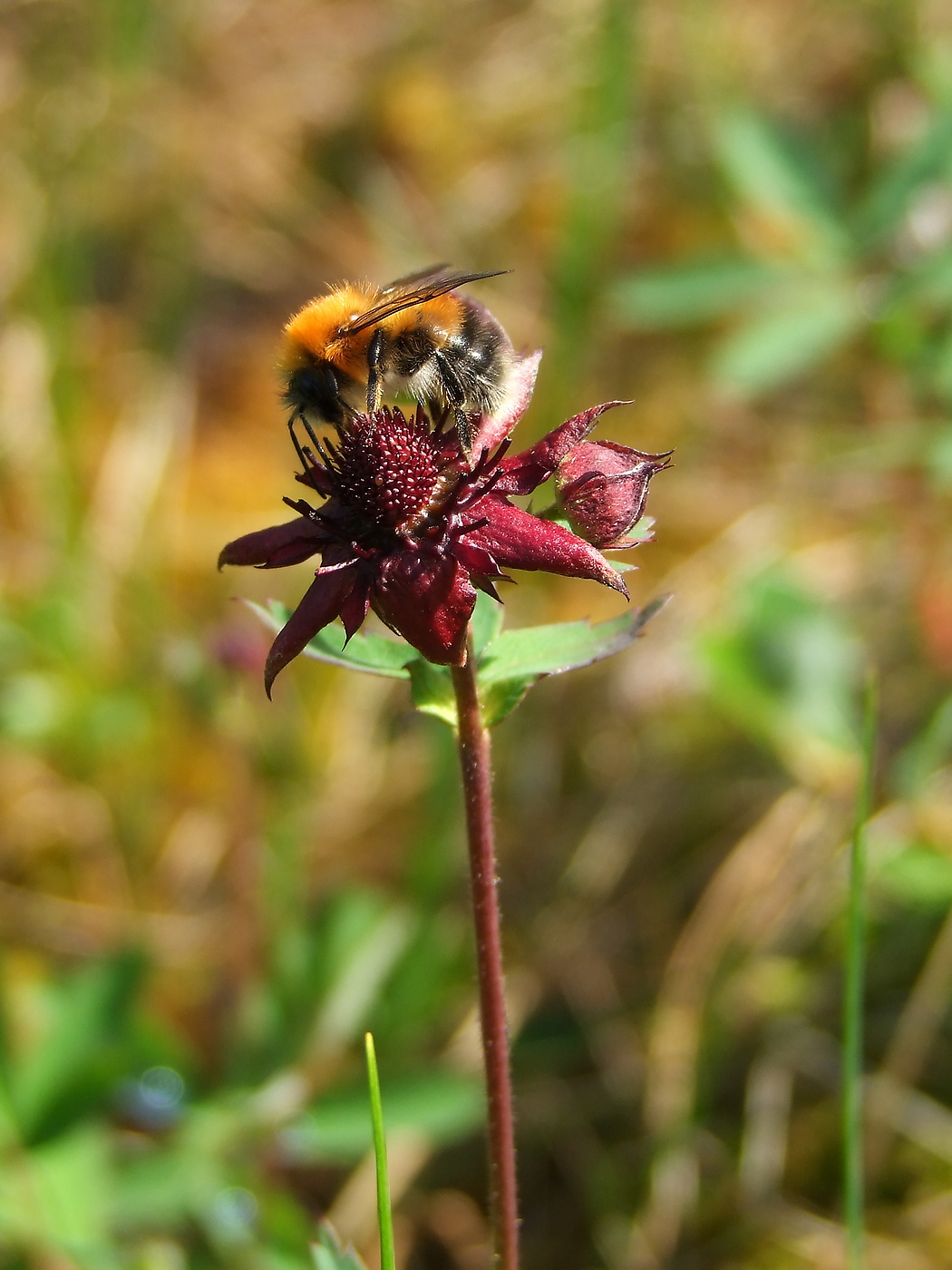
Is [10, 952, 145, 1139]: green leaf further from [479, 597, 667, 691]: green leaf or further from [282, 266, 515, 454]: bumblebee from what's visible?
[282, 266, 515, 454]: bumblebee

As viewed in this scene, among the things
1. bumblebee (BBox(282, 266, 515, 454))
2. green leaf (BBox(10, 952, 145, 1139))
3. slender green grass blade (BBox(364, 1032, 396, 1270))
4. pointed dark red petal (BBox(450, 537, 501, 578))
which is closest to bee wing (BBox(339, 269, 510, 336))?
bumblebee (BBox(282, 266, 515, 454))

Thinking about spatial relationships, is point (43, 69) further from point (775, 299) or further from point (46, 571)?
point (775, 299)

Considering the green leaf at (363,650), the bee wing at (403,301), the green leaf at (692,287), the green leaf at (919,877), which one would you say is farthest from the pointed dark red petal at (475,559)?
the green leaf at (692,287)

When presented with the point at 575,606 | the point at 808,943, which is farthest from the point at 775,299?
the point at 808,943

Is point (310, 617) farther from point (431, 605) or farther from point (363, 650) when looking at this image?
point (363, 650)

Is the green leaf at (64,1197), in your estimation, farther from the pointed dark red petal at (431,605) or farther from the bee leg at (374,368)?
the bee leg at (374,368)
